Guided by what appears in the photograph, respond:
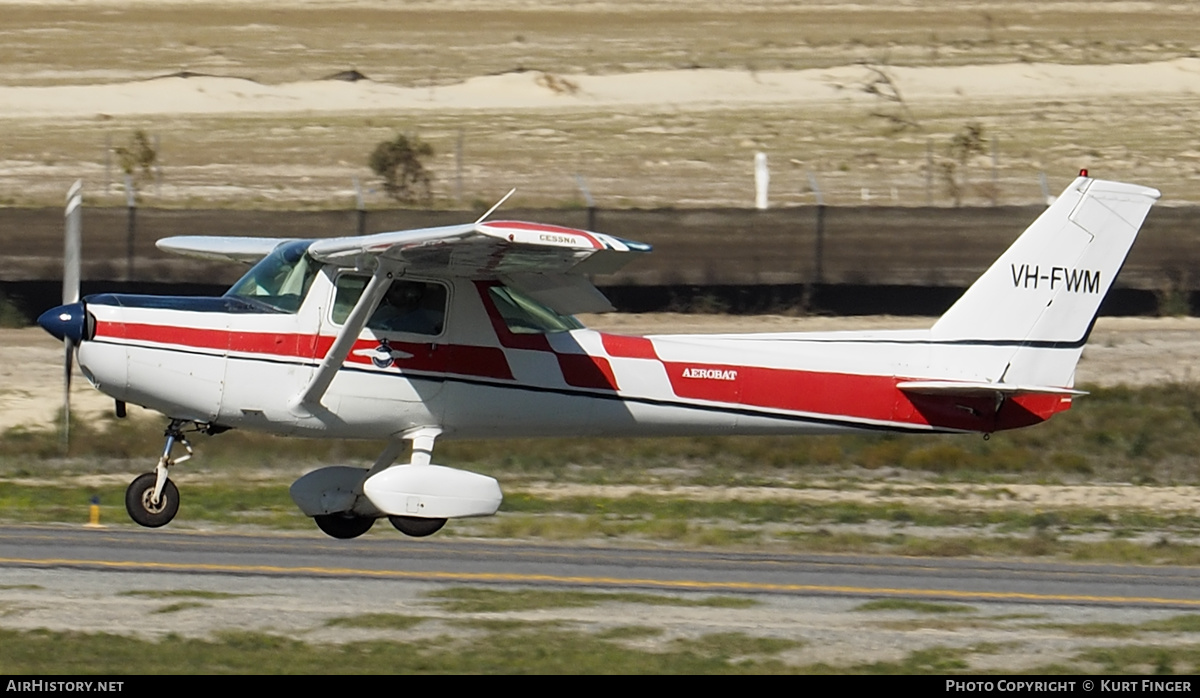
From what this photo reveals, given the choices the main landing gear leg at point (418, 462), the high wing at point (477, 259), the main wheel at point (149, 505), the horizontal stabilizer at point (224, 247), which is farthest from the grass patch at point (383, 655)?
the horizontal stabilizer at point (224, 247)

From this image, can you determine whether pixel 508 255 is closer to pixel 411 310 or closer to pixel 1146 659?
pixel 411 310

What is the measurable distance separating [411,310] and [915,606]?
4573mm

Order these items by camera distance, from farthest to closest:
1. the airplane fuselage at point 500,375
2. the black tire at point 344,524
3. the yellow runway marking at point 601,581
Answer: the yellow runway marking at point 601,581
the black tire at point 344,524
the airplane fuselage at point 500,375

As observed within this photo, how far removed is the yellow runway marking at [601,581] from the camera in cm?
1440

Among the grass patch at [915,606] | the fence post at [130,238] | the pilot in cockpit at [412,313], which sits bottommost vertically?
the grass patch at [915,606]

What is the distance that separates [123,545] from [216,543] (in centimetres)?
85

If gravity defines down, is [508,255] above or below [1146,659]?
above

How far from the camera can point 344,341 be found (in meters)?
12.7

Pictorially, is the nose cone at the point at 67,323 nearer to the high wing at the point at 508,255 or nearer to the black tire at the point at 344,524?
the high wing at the point at 508,255

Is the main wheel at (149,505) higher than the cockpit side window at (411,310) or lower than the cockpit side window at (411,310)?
lower

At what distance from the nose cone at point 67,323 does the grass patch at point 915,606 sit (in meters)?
6.23

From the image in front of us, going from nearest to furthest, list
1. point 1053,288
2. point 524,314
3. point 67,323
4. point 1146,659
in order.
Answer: point 1146,659
point 67,323
point 524,314
point 1053,288

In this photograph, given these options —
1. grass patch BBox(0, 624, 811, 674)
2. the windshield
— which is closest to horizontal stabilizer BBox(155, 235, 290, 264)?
the windshield

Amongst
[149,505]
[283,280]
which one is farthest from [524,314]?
[149,505]
